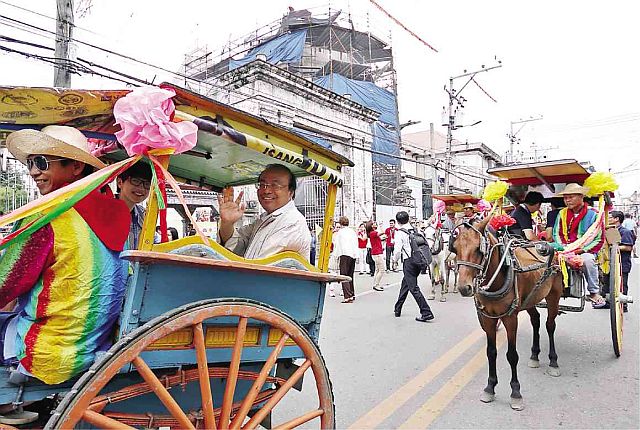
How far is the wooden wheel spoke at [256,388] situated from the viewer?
2023 millimetres

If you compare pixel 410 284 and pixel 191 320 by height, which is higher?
pixel 191 320

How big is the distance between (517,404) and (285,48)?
18.9m

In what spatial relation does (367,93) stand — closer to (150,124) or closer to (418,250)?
(418,250)

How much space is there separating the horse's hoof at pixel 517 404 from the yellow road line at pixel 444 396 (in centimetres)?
50

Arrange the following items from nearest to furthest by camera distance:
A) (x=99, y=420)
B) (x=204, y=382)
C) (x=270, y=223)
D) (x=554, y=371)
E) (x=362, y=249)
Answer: (x=99, y=420), (x=204, y=382), (x=270, y=223), (x=554, y=371), (x=362, y=249)

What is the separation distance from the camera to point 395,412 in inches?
147

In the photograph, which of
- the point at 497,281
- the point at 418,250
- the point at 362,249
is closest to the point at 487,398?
the point at 497,281

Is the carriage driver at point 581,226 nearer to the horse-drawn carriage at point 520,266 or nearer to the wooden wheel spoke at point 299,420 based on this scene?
the horse-drawn carriage at point 520,266

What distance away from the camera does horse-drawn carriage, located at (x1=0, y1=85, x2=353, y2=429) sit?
1786 mm

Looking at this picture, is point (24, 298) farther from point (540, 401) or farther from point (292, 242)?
point (540, 401)

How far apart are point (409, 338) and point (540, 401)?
2359 mm

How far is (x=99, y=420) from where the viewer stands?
167cm

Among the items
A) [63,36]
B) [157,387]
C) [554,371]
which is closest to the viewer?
[157,387]

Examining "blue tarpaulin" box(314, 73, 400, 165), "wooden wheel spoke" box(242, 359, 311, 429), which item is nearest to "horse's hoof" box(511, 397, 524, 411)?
"wooden wheel spoke" box(242, 359, 311, 429)
